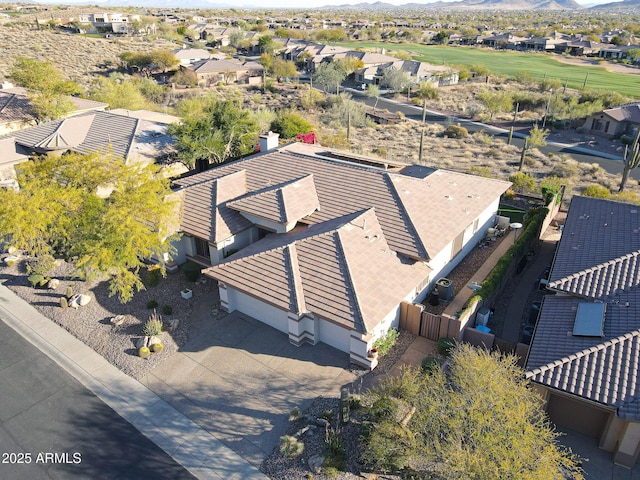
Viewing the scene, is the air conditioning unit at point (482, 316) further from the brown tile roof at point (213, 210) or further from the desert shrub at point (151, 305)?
the desert shrub at point (151, 305)

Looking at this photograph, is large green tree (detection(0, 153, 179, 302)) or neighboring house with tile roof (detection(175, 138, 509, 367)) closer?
neighboring house with tile roof (detection(175, 138, 509, 367))

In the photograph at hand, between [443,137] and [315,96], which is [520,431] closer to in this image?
[443,137]

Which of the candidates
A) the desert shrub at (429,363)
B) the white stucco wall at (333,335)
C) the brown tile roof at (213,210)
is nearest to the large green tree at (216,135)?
the brown tile roof at (213,210)

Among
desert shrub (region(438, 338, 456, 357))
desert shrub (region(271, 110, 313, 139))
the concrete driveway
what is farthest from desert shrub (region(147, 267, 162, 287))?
desert shrub (region(271, 110, 313, 139))

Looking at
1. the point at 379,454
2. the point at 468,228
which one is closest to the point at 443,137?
the point at 468,228

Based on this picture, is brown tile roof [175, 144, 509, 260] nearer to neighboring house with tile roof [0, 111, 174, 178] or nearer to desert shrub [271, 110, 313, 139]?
neighboring house with tile roof [0, 111, 174, 178]

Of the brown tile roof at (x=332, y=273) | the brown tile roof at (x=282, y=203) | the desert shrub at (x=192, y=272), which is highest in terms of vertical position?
the brown tile roof at (x=282, y=203)
